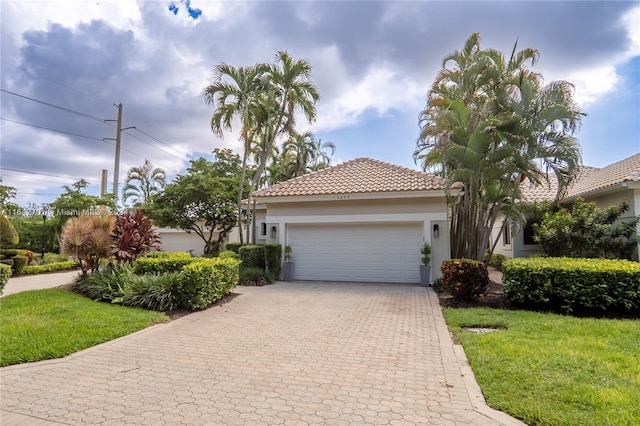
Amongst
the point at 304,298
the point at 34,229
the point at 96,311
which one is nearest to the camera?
the point at 96,311

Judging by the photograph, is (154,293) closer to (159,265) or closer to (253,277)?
(159,265)

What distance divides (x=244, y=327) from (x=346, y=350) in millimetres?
2281

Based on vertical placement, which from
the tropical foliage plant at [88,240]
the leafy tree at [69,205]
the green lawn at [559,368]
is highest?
the leafy tree at [69,205]

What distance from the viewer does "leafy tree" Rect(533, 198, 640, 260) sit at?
10953 millimetres

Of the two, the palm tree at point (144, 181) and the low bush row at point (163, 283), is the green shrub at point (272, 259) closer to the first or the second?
the low bush row at point (163, 283)

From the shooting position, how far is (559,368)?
4297mm

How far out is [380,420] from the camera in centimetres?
328

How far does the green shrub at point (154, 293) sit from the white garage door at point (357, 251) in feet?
18.8

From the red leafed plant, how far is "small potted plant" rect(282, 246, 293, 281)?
15.5 ft

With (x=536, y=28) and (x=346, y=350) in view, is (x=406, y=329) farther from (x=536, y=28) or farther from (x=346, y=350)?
(x=536, y=28)

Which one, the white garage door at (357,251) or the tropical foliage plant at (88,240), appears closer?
the tropical foliage plant at (88,240)

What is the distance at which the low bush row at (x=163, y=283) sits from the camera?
806 cm

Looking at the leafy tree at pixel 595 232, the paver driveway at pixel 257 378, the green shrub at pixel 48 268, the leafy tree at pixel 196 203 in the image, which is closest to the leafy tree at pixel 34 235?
the green shrub at pixel 48 268

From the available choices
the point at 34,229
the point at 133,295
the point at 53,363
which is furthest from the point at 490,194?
the point at 34,229
